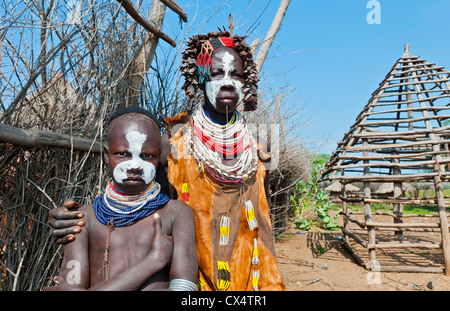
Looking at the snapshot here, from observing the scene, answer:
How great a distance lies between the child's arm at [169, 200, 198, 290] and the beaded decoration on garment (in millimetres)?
375

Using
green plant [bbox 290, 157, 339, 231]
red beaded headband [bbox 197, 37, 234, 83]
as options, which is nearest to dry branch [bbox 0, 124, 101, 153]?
red beaded headband [bbox 197, 37, 234, 83]

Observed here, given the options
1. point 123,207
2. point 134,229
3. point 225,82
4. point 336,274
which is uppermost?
point 225,82

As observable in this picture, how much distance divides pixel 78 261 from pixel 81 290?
13 cm

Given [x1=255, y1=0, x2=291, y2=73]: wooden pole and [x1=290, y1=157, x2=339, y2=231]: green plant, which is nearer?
[x1=255, y1=0, x2=291, y2=73]: wooden pole

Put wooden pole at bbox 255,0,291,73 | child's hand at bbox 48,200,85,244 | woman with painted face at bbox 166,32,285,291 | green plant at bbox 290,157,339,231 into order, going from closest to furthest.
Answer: child's hand at bbox 48,200,85,244, woman with painted face at bbox 166,32,285,291, wooden pole at bbox 255,0,291,73, green plant at bbox 290,157,339,231

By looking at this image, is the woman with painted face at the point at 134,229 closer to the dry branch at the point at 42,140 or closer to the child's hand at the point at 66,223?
the child's hand at the point at 66,223

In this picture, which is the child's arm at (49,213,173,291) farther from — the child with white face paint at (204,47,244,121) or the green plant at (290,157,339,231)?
the green plant at (290,157,339,231)

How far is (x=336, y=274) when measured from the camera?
584cm

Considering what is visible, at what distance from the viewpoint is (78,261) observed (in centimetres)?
139

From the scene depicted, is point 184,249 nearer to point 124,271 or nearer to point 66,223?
point 124,271

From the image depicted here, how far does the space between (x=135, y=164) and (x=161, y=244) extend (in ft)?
1.37

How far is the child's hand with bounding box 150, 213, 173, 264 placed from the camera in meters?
1.42

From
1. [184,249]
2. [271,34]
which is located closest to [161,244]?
[184,249]

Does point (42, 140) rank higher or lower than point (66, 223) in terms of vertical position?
higher
